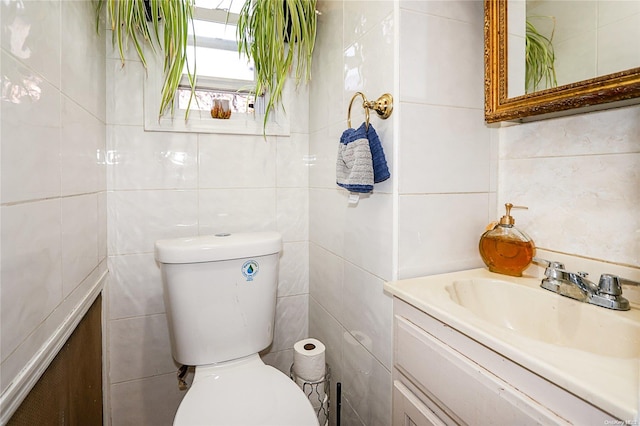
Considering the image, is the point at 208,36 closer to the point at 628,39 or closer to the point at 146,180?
the point at 146,180

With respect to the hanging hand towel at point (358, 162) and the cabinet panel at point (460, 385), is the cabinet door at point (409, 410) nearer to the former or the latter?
the cabinet panel at point (460, 385)

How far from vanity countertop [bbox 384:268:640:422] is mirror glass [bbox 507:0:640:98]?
0.55m

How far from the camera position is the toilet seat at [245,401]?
0.93 metres

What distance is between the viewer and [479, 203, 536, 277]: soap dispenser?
99 centimetres

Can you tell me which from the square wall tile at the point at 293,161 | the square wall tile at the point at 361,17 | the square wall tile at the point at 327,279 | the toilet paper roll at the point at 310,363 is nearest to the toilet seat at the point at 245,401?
the toilet paper roll at the point at 310,363

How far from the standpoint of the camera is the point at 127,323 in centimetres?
142

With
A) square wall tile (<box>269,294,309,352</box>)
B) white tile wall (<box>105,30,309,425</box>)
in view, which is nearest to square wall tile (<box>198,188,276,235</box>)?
white tile wall (<box>105,30,309,425</box>)

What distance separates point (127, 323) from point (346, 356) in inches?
36.5

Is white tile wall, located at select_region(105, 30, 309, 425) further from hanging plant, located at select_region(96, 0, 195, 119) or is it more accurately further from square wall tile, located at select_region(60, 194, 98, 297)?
square wall tile, located at select_region(60, 194, 98, 297)

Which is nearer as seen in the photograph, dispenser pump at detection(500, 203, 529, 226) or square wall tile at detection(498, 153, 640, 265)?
square wall tile at detection(498, 153, 640, 265)

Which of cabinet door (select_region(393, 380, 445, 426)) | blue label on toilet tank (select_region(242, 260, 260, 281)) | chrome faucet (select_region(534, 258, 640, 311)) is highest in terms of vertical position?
chrome faucet (select_region(534, 258, 640, 311))

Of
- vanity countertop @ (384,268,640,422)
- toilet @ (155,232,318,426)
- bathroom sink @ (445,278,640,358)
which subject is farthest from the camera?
toilet @ (155,232,318,426)

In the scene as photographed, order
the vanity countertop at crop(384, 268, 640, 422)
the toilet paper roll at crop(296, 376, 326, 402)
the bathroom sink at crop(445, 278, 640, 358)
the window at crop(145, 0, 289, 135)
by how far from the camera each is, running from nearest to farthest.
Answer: the vanity countertop at crop(384, 268, 640, 422) → the bathroom sink at crop(445, 278, 640, 358) → the toilet paper roll at crop(296, 376, 326, 402) → the window at crop(145, 0, 289, 135)

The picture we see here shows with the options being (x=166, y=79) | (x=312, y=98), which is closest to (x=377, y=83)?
(x=312, y=98)
